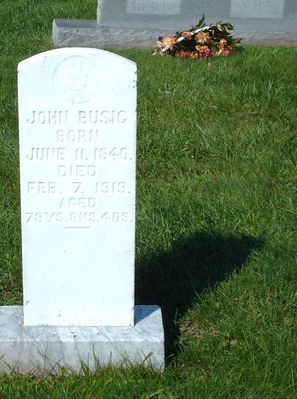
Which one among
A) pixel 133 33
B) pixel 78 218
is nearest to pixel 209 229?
pixel 78 218

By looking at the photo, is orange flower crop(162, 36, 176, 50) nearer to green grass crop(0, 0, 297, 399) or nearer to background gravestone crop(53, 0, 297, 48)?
green grass crop(0, 0, 297, 399)

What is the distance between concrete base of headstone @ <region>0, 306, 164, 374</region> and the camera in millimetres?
3314

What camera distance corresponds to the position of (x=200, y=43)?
7.52 m

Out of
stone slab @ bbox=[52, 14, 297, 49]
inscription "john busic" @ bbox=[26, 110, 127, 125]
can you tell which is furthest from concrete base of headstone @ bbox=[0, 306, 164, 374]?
stone slab @ bbox=[52, 14, 297, 49]

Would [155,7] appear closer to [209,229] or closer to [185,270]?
[209,229]

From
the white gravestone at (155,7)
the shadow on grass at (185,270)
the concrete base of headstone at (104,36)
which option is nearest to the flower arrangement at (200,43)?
the concrete base of headstone at (104,36)

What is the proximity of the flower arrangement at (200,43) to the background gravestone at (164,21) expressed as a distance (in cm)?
83

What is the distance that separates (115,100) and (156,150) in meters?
2.31

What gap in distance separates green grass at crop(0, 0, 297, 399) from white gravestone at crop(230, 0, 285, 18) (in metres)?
1.62

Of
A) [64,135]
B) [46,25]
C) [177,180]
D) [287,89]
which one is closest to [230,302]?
[64,135]

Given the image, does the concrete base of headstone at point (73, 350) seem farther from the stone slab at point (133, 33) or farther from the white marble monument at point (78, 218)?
the stone slab at point (133, 33)

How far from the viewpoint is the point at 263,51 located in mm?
7680

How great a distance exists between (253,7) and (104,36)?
58.1 inches

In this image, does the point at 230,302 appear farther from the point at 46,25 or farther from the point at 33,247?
the point at 46,25
